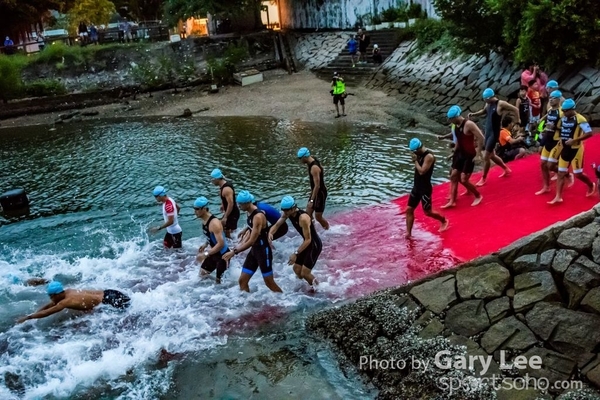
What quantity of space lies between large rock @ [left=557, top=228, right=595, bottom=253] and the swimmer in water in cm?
695

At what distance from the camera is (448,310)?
741 cm

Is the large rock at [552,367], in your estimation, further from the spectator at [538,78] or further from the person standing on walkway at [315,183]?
the spectator at [538,78]

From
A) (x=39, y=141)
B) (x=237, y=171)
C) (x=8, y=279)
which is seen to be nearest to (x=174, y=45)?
(x=39, y=141)

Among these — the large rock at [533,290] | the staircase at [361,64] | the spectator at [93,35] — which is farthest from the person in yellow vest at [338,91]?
the spectator at [93,35]

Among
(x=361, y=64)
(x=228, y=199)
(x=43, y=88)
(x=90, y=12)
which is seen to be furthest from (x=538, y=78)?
(x=90, y=12)

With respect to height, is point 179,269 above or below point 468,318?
below

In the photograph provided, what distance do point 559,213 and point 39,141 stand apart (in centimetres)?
2113

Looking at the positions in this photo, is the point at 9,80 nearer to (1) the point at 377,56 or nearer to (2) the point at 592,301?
(1) the point at 377,56

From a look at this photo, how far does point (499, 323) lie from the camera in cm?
695

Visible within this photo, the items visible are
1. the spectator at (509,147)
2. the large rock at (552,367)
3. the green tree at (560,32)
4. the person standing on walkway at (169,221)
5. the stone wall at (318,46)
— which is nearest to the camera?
the large rock at (552,367)

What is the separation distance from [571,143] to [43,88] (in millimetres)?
28314

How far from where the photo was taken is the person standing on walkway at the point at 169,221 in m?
10.8

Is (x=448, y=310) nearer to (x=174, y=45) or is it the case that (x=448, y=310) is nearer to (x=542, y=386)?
(x=542, y=386)

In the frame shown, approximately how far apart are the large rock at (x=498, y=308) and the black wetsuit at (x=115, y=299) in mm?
5938
